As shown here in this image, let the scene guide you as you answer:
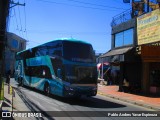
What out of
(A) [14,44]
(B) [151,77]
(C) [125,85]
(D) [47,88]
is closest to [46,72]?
(D) [47,88]

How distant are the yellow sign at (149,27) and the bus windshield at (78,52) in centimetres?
676

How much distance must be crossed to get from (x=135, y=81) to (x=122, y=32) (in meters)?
4.97

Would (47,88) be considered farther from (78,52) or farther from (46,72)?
(78,52)

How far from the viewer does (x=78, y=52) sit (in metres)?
19.8

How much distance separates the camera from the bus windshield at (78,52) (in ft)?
63.8

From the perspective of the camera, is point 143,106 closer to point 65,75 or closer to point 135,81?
point 65,75

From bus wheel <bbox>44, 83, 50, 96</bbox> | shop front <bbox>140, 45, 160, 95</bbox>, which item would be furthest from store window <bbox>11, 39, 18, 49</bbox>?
bus wheel <bbox>44, 83, 50, 96</bbox>

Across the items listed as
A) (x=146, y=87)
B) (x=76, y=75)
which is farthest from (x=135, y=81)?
(x=76, y=75)

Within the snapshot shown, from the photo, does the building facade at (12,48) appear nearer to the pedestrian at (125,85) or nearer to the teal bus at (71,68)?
the pedestrian at (125,85)

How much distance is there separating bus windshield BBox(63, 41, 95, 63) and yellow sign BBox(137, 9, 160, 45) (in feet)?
22.2

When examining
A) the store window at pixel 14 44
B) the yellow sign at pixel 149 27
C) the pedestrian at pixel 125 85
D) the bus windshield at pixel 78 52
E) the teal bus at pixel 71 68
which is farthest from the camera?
the store window at pixel 14 44

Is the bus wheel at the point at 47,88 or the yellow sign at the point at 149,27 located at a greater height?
the yellow sign at the point at 149,27

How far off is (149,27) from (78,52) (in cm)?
869

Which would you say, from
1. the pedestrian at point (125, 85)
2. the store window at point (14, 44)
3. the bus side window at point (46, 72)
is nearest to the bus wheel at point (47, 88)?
the bus side window at point (46, 72)
